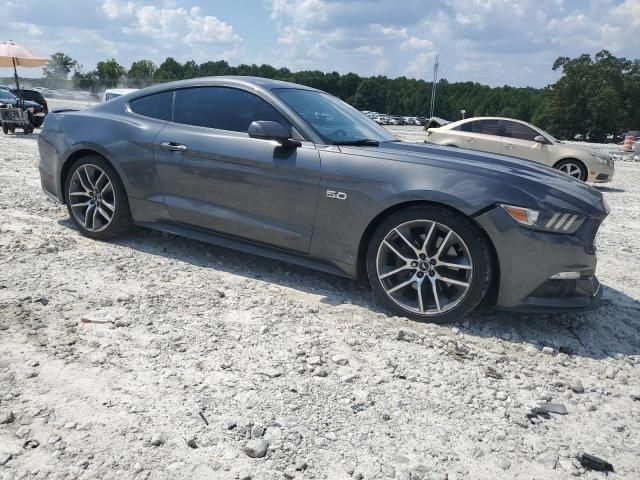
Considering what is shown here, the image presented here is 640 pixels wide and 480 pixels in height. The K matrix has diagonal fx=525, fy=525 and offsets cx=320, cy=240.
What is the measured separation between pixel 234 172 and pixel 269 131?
494 mm

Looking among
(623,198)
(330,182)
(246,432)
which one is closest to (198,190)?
(330,182)

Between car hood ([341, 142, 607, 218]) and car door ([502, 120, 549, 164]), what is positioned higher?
car hood ([341, 142, 607, 218])

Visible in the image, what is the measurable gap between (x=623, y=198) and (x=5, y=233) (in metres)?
10.5

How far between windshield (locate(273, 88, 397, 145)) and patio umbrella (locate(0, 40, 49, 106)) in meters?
16.5

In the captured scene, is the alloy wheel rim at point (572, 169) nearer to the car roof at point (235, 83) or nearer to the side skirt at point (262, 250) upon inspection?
the car roof at point (235, 83)

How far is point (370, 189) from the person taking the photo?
12.0 ft

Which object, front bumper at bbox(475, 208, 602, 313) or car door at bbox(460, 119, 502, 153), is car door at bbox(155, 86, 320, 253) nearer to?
front bumper at bbox(475, 208, 602, 313)

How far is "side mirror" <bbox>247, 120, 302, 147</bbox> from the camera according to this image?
12.6 ft

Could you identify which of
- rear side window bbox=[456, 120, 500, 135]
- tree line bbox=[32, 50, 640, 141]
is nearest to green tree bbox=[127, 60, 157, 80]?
tree line bbox=[32, 50, 640, 141]

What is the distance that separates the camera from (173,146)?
173 inches

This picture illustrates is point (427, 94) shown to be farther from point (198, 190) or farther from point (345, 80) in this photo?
point (198, 190)

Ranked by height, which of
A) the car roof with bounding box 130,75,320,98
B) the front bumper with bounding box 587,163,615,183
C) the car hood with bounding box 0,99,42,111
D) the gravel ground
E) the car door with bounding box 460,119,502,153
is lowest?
the gravel ground

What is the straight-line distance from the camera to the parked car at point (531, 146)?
11.6 metres

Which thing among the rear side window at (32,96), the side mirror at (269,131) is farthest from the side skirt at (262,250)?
the rear side window at (32,96)
